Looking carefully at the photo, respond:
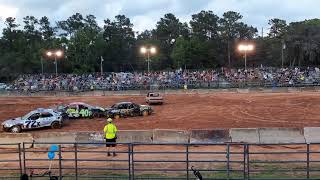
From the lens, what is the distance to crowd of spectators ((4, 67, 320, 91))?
69.2 meters

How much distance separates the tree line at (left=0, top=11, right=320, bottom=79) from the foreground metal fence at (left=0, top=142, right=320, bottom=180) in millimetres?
76078

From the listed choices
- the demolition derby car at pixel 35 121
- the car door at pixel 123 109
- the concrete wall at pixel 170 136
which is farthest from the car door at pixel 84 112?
the concrete wall at pixel 170 136

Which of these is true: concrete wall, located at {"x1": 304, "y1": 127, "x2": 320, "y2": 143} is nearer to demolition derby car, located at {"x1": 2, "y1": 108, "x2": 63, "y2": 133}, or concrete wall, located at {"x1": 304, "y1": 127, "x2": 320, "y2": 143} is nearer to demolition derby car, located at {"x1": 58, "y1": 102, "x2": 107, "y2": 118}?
demolition derby car, located at {"x1": 2, "y1": 108, "x2": 63, "y2": 133}

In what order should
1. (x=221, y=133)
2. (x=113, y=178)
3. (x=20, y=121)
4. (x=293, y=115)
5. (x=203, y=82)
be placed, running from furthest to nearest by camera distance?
(x=203, y=82), (x=293, y=115), (x=20, y=121), (x=221, y=133), (x=113, y=178)

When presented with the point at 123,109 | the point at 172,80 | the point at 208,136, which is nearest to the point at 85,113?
the point at 123,109

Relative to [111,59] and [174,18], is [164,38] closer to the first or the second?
[174,18]

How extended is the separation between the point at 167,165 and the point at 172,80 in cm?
5188

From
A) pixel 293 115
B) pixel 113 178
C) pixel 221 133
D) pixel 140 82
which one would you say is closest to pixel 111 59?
pixel 140 82

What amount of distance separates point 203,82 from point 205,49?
41.2 m

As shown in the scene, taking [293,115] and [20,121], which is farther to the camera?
[293,115]

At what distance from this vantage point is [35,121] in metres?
35.0

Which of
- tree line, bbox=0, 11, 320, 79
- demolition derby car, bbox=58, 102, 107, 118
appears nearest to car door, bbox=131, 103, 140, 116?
demolition derby car, bbox=58, 102, 107, 118

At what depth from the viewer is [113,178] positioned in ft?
56.1

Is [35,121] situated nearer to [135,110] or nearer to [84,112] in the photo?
[84,112]
